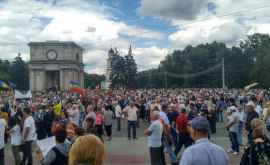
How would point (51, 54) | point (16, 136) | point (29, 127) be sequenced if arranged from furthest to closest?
1. point (51, 54)
2. point (16, 136)
3. point (29, 127)

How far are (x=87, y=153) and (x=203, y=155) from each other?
1483 mm

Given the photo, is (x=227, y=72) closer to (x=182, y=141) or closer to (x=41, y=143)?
(x=182, y=141)

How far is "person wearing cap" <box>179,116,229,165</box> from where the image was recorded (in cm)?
514

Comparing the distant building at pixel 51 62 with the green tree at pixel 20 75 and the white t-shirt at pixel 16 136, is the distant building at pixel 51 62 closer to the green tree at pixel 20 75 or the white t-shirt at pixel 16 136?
the green tree at pixel 20 75

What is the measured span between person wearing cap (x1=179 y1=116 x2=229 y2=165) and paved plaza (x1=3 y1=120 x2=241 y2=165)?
28.7 feet

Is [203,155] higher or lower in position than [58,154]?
higher

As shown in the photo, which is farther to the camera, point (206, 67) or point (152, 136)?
point (206, 67)

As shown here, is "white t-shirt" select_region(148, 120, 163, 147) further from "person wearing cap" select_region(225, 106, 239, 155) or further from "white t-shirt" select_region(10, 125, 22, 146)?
"person wearing cap" select_region(225, 106, 239, 155)

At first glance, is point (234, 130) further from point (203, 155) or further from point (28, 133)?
point (203, 155)

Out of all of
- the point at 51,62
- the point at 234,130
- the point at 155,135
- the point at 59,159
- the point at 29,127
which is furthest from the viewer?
the point at 51,62

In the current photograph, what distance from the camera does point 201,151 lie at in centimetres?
519

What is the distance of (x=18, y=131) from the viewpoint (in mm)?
12625

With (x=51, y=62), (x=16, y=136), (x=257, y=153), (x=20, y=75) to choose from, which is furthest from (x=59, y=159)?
(x=20, y=75)

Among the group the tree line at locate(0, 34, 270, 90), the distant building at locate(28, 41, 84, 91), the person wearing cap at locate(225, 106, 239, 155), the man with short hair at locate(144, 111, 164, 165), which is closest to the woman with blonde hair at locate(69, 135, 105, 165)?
the man with short hair at locate(144, 111, 164, 165)
